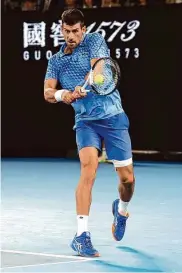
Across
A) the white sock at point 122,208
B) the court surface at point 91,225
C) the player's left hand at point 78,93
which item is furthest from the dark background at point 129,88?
the player's left hand at point 78,93

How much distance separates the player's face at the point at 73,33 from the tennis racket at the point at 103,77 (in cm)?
21

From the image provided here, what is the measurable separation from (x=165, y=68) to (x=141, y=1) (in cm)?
121

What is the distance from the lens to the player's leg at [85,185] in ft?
15.3

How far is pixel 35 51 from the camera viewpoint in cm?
1343

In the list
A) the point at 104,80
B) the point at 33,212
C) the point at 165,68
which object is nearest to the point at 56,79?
the point at 104,80

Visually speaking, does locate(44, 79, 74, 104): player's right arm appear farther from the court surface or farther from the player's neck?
the court surface

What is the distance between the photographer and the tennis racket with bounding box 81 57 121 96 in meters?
4.74

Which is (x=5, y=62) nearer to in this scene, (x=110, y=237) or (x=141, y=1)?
(x=141, y=1)

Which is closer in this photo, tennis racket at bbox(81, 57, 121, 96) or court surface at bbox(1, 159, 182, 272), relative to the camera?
court surface at bbox(1, 159, 182, 272)

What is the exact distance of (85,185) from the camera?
15.7 feet

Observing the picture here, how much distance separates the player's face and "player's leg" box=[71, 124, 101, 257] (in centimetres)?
56

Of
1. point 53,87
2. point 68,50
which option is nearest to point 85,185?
point 53,87

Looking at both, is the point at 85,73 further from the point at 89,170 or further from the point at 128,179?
the point at 128,179

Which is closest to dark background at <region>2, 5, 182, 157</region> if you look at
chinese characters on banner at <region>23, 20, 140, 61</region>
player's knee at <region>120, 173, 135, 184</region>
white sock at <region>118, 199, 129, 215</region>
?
chinese characters on banner at <region>23, 20, 140, 61</region>
